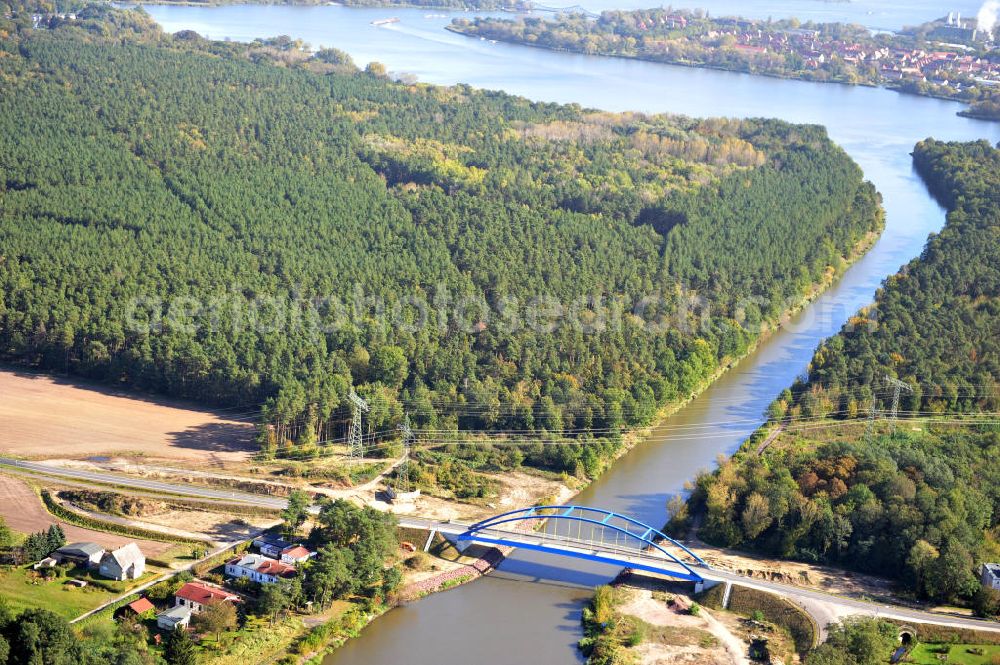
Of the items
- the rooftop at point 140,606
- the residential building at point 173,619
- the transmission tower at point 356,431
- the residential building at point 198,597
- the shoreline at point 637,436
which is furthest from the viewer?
the transmission tower at point 356,431

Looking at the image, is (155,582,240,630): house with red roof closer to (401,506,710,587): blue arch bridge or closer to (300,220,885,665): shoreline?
(300,220,885,665): shoreline

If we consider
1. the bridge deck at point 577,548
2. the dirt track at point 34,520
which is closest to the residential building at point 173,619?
the dirt track at point 34,520

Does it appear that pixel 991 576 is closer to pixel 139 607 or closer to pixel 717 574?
pixel 717 574

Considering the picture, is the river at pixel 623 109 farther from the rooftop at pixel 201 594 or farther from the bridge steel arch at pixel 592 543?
the rooftop at pixel 201 594

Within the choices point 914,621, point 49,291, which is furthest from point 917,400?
point 49,291

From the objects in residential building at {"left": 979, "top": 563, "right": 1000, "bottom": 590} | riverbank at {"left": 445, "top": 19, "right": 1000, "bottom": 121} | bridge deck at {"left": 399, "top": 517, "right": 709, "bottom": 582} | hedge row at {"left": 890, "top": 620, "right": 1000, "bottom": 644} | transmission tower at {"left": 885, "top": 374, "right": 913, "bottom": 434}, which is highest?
riverbank at {"left": 445, "top": 19, "right": 1000, "bottom": 121}

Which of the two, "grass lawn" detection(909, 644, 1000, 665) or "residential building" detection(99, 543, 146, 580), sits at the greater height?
"grass lawn" detection(909, 644, 1000, 665)

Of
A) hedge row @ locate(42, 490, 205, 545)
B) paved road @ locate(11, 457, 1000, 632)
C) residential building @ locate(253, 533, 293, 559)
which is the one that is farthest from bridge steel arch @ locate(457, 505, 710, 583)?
hedge row @ locate(42, 490, 205, 545)

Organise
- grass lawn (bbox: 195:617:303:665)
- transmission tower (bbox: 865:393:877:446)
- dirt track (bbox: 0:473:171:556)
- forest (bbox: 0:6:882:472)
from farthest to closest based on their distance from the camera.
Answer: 1. forest (bbox: 0:6:882:472)
2. transmission tower (bbox: 865:393:877:446)
3. dirt track (bbox: 0:473:171:556)
4. grass lawn (bbox: 195:617:303:665)

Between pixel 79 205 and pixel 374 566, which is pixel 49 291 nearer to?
pixel 79 205
